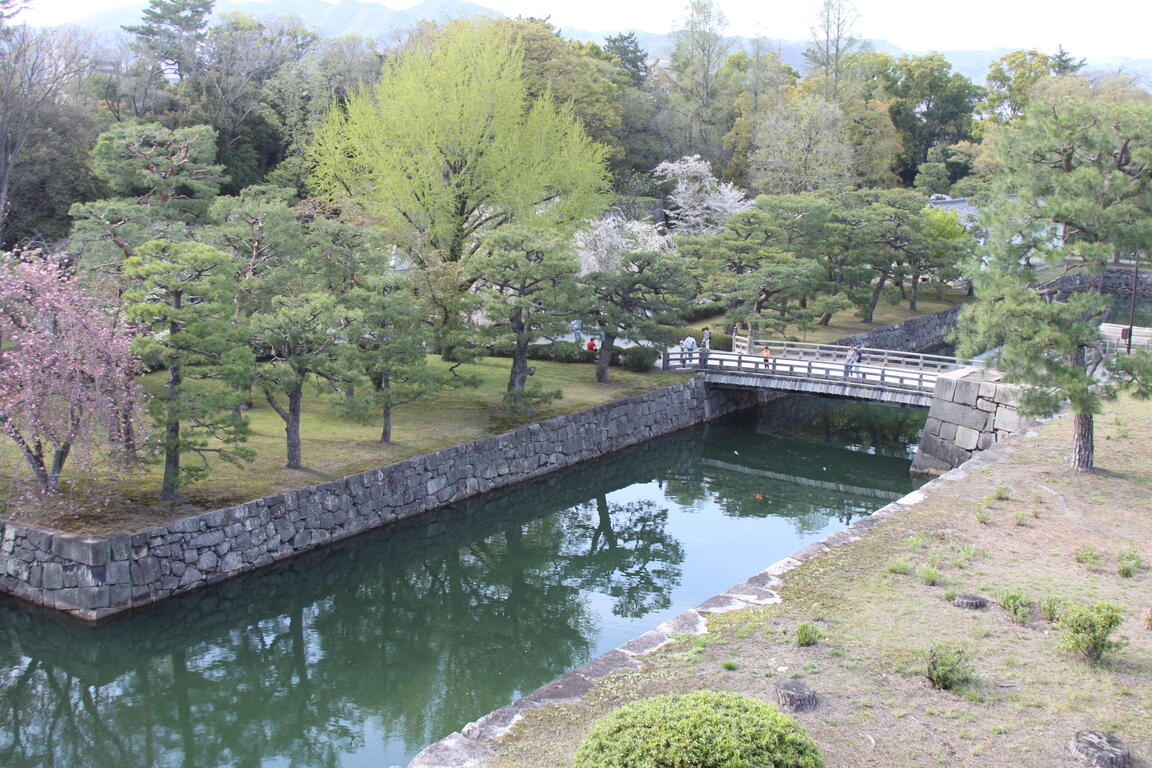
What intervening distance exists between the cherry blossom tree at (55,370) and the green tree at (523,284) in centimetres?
1003

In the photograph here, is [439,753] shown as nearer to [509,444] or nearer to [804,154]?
[509,444]

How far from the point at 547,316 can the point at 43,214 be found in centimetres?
1791

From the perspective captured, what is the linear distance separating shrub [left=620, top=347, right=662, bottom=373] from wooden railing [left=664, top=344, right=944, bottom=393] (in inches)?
26.8

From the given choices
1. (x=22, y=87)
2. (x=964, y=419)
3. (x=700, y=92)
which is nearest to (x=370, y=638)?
(x=964, y=419)

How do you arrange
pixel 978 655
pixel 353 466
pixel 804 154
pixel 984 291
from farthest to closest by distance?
1. pixel 804 154
2. pixel 353 466
3. pixel 984 291
4. pixel 978 655

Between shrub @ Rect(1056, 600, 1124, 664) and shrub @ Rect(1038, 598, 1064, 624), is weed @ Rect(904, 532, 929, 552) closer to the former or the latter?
Answer: shrub @ Rect(1038, 598, 1064, 624)

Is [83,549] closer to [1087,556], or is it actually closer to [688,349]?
[1087,556]

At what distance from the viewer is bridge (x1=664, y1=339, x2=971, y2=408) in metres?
28.2

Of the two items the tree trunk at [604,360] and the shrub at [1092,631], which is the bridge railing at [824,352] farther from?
the shrub at [1092,631]

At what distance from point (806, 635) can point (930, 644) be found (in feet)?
5.04

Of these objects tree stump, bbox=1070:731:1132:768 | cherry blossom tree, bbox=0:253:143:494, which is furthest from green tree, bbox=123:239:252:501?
tree stump, bbox=1070:731:1132:768

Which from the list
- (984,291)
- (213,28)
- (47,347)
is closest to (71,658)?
(47,347)

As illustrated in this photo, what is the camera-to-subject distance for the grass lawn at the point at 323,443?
653 inches

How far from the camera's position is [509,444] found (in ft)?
78.8
